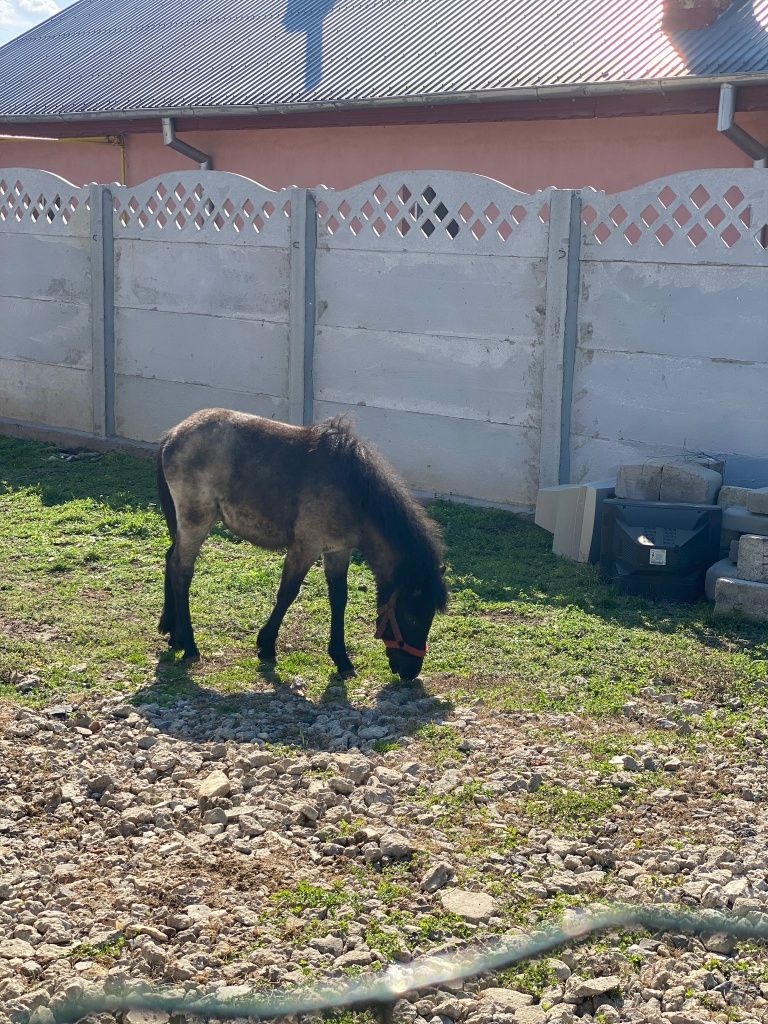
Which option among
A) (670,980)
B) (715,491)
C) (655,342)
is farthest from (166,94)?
(670,980)

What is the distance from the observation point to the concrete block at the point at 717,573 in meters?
7.28

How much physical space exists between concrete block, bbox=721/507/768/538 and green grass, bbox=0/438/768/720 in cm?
56

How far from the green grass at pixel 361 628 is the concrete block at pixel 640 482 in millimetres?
535

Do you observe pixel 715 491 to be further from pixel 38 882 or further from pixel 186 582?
pixel 38 882

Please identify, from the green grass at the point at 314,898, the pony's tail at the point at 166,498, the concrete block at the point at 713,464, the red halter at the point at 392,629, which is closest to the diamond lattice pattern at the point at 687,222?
the concrete block at the point at 713,464

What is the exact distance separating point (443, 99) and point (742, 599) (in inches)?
306

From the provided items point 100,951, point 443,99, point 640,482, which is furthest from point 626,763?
point 443,99

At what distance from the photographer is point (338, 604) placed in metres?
6.26

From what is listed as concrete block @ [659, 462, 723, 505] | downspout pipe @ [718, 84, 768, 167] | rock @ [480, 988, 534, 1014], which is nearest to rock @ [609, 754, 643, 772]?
rock @ [480, 988, 534, 1014]

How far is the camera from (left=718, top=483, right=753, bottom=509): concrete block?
299 inches

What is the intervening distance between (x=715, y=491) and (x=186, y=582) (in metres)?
3.36

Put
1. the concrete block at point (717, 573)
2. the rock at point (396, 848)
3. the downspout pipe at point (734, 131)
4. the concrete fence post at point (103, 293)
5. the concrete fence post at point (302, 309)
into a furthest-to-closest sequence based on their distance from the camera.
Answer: the concrete fence post at point (103, 293)
the downspout pipe at point (734, 131)
the concrete fence post at point (302, 309)
the concrete block at point (717, 573)
the rock at point (396, 848)

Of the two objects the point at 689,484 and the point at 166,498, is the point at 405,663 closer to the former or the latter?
the point at 166,498

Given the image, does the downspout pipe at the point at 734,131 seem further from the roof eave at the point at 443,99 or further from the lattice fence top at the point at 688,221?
the lattice fence top at the point at 688,221
